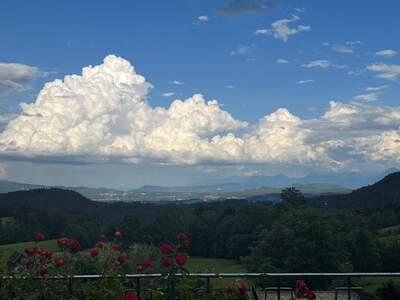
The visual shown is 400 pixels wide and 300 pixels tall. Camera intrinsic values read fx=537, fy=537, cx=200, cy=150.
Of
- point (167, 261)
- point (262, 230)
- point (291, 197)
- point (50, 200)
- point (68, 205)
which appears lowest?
point (68, 205)

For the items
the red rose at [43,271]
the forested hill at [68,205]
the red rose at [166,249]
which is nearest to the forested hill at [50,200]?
the forested hill at [68,205]

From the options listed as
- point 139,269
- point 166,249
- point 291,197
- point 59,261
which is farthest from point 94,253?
point 291,197

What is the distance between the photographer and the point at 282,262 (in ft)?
172

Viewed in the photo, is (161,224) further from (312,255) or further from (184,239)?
(184,239)

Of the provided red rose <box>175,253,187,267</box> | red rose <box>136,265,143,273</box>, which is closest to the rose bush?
red rose <box>175,253,187,267</box>

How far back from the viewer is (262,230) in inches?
2391

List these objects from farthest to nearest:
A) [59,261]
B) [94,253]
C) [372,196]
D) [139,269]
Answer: [372,196], [139,269], [94,253], [59,261]

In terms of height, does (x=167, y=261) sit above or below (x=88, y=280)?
above

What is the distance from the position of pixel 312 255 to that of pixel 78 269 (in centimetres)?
4380

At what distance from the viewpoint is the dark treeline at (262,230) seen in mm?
49312

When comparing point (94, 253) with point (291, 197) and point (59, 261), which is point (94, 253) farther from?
point (291, 197)

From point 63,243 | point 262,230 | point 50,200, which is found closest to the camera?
point 63,243

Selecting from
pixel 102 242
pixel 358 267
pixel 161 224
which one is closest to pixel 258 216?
pixel 161 224

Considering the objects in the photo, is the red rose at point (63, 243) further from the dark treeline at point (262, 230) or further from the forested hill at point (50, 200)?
the forested hill at point (50, 200)
